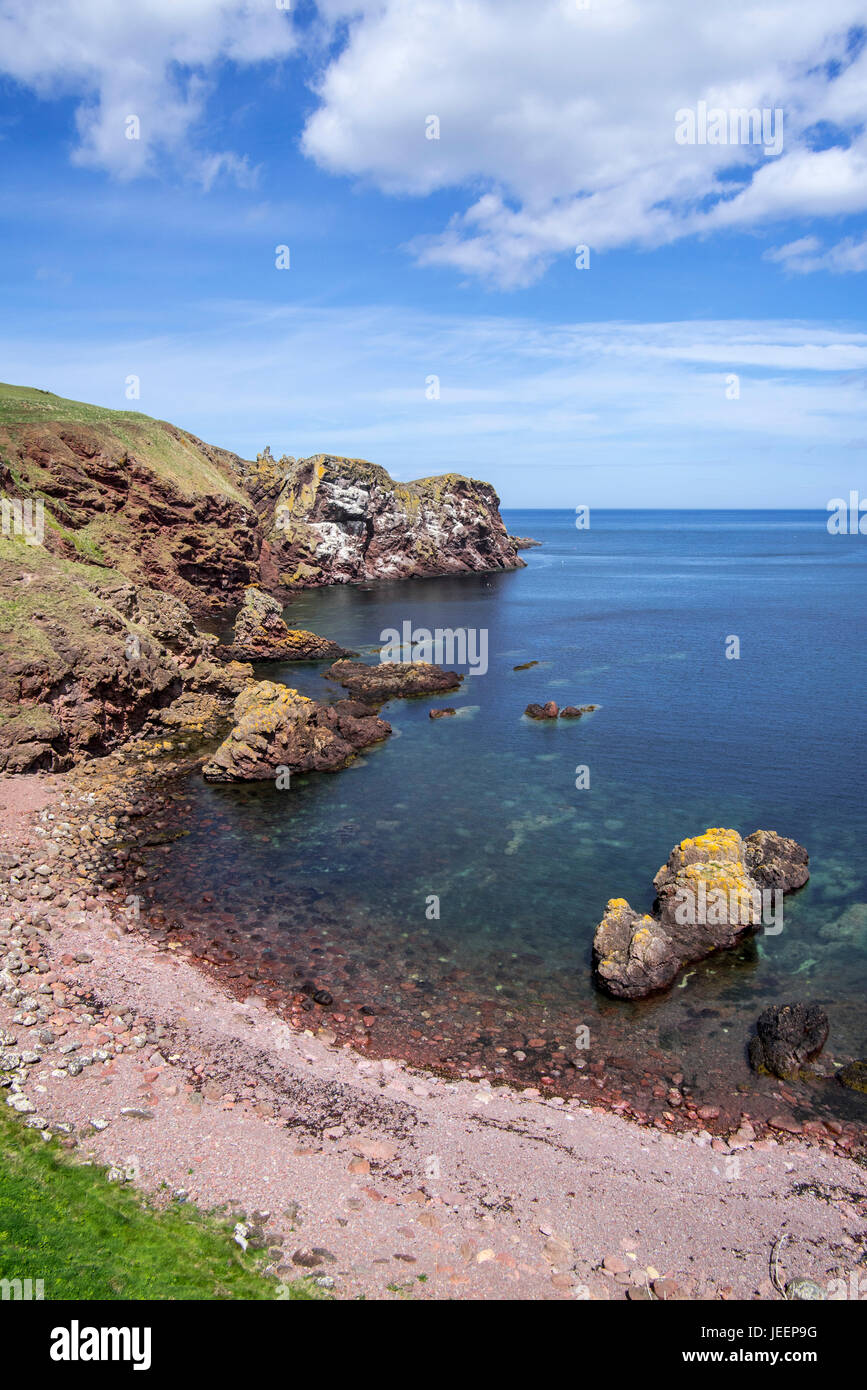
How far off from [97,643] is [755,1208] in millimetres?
40014

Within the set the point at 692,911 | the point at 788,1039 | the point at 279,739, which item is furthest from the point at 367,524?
the point at 788,1039

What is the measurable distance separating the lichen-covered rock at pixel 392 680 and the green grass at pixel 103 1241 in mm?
45193

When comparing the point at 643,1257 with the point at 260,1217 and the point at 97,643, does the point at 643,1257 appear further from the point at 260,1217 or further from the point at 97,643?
the point at 97,643

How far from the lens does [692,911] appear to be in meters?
27.4

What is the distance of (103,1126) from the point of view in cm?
1694

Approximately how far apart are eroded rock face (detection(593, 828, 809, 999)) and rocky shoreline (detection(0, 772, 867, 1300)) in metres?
5.50

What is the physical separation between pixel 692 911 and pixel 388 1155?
567 inches

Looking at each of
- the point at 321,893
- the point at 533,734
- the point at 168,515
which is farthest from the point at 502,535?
the point at 321,893

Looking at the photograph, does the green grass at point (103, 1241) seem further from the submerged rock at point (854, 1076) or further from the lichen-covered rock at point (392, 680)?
the lichen-covered rock at point (392, 680)

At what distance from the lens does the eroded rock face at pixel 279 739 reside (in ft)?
139

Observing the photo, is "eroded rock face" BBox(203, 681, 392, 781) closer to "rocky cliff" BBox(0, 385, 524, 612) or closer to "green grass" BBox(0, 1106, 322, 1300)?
"rocky cliff" BBox(0, 385, 524, 612)

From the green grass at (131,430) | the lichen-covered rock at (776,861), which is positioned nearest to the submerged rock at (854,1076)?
the lichen-covered rock at (776,861)

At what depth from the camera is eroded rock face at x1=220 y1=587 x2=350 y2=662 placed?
72.2 m

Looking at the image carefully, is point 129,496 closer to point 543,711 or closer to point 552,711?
point 543,711
